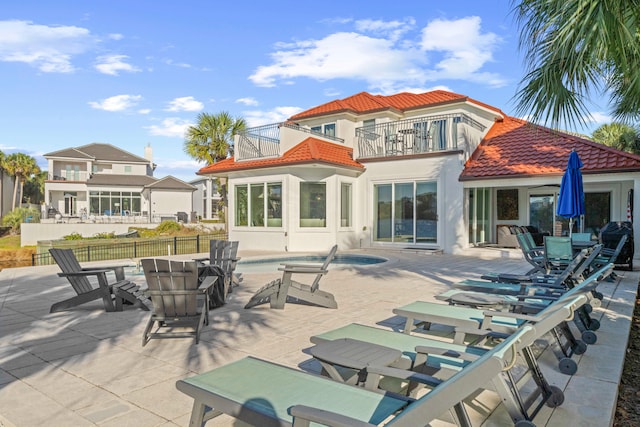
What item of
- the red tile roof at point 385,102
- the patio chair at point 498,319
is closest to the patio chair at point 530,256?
the patio chair at point 498,319

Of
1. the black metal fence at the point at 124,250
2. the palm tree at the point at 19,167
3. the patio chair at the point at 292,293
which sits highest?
the palm tree at the point at 19,167

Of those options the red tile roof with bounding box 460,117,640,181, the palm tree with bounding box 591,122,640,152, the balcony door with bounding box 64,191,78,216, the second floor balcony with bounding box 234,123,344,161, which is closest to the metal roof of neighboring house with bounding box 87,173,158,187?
the balcony door with bounding box 64,191,78,216

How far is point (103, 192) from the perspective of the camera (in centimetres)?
4028

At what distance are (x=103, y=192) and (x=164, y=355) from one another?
4076 centimetres

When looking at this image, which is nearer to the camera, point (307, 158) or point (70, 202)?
point (307, 158)

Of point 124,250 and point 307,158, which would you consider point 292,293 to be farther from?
point 124,250

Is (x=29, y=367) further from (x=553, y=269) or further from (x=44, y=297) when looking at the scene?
A: (x=553, y=269)

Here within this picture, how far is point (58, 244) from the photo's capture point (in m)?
21.3

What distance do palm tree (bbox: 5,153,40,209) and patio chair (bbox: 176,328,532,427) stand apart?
2118 inches

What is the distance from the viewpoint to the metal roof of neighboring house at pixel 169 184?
131ft

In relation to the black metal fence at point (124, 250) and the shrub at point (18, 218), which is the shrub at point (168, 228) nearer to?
the black metal fence at point (124, 250)

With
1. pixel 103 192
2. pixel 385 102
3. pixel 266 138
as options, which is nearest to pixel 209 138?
pixel 266 138

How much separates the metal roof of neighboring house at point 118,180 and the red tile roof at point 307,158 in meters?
24.7

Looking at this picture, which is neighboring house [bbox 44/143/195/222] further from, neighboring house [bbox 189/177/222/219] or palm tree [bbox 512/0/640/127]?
palm tree [bbox 512/0/640/127]
